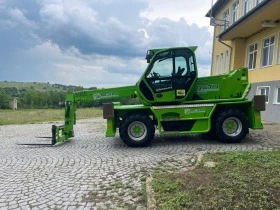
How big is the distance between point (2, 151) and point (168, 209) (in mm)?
6900

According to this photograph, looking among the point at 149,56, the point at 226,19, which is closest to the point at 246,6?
the point at 226,19

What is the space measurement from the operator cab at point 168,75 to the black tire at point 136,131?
2.39 feet

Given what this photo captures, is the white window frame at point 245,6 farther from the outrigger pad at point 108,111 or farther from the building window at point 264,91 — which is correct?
the outrigger pad at point 108,111

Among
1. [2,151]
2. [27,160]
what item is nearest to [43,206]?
[27,160]

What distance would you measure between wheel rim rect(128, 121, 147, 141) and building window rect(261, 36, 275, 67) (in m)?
10.5

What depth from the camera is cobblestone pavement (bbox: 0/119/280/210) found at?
4703 millimetres

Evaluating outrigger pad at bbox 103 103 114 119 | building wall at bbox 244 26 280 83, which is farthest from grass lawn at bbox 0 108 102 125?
building wall at bbox 244 26 280 83

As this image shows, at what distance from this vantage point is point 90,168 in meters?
6.47

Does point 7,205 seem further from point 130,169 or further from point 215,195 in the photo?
point 215,195

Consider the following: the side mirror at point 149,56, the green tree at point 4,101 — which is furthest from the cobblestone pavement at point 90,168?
the green tree at point 4,101

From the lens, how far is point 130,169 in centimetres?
626

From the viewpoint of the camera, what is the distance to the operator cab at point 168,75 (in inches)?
346

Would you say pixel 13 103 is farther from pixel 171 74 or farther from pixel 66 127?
pixel 171 74

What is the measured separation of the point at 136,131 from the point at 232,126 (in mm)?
3075
